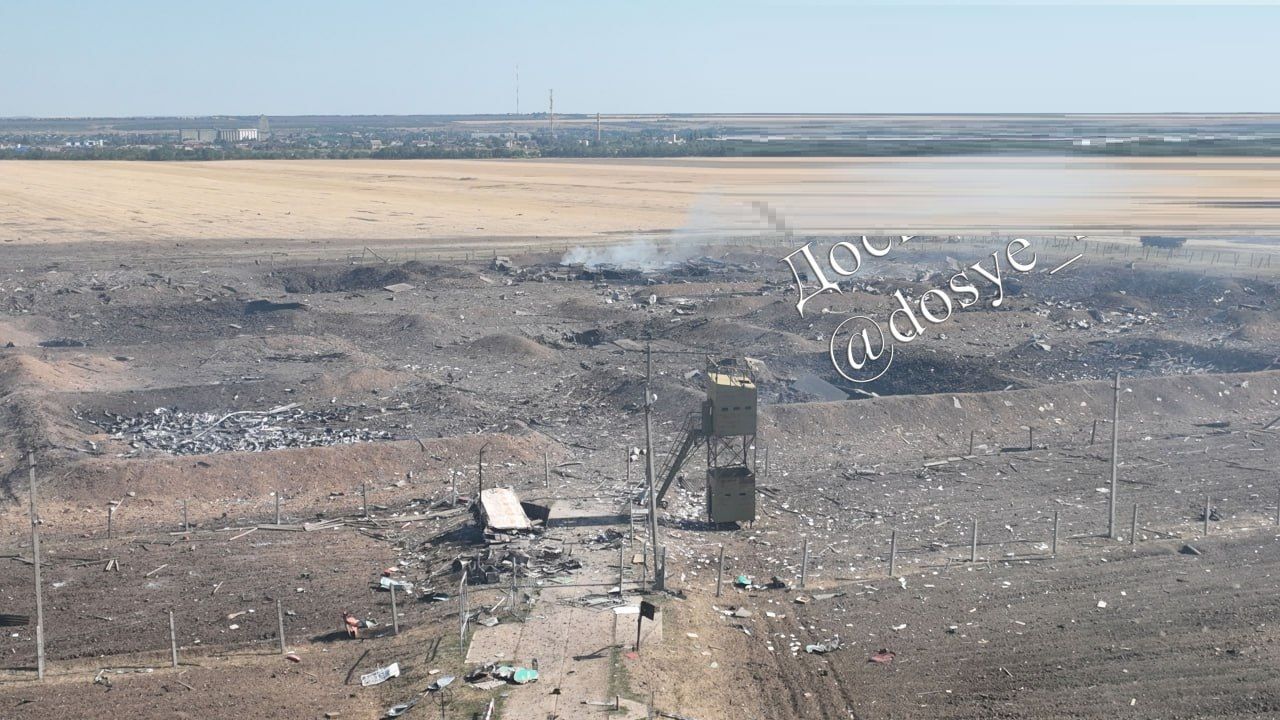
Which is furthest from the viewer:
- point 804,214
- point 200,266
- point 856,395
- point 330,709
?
point 804,214

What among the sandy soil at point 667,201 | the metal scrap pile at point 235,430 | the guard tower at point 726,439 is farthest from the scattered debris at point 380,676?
the sandy soil at point 667,201

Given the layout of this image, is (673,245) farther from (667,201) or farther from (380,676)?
(380,676)

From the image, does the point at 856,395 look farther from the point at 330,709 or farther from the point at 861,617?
the point at 330,709

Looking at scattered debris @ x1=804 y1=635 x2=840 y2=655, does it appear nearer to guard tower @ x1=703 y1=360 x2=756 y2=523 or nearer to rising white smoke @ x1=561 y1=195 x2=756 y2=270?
guard tower @ x1=703 y1=360 x2=756 y2=523

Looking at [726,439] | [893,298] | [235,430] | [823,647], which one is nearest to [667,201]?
[893,298]

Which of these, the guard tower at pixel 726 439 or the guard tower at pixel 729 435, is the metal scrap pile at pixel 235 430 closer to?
the guard tower at pixel 726 439

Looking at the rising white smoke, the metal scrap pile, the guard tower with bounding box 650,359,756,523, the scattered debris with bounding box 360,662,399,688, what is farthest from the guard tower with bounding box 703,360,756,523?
the rising white smoke

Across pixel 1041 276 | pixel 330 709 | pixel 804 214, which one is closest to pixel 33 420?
pixel 330 709
